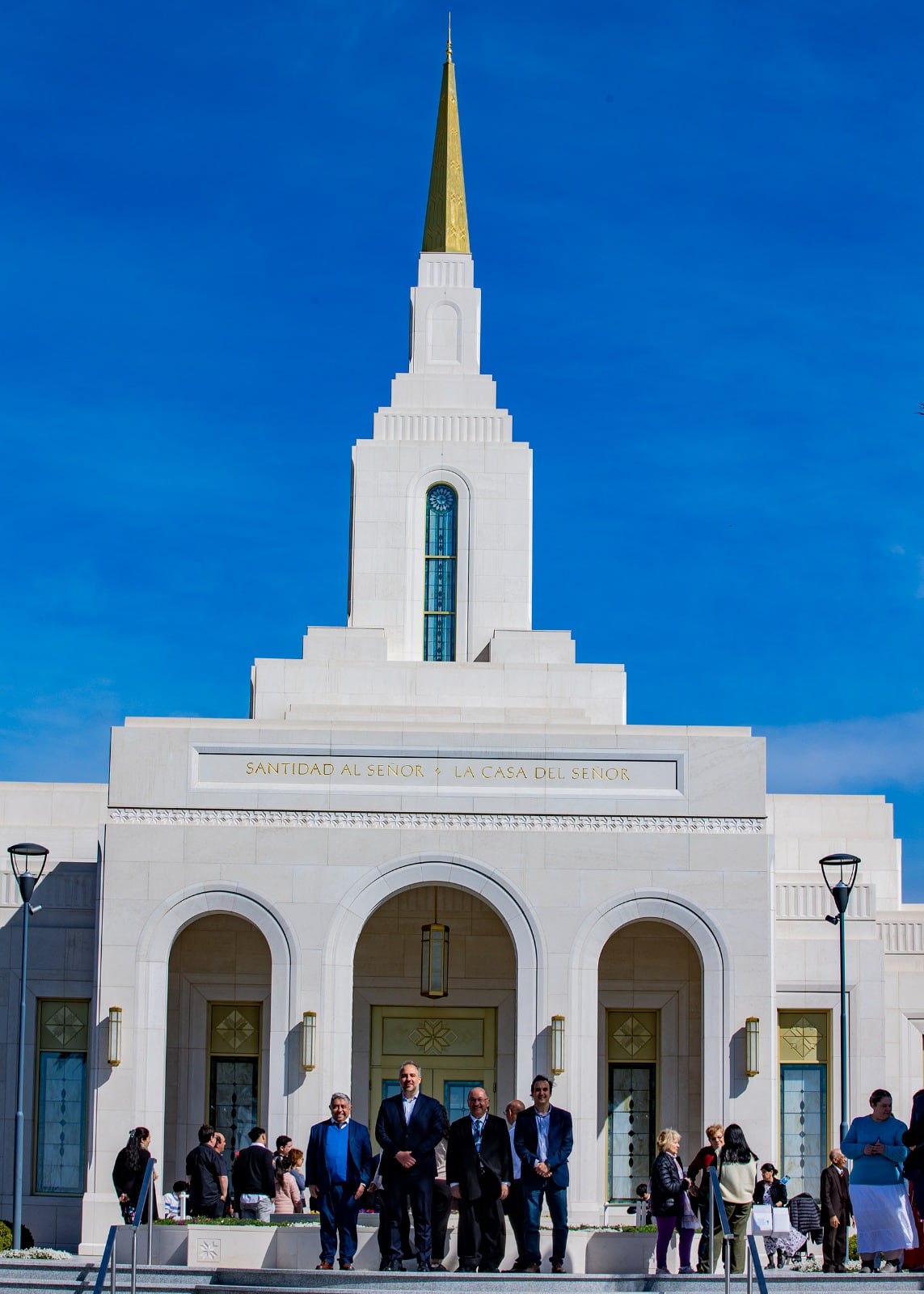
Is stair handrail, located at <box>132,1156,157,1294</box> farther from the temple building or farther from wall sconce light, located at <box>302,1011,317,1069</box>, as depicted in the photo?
the temple building

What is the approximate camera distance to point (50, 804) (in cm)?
3316

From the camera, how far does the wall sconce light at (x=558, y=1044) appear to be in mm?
26469

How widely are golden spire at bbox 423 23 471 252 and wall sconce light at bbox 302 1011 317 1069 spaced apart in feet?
46.7

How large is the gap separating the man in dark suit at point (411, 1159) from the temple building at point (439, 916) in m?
8.84

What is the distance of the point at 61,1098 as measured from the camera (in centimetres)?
2870

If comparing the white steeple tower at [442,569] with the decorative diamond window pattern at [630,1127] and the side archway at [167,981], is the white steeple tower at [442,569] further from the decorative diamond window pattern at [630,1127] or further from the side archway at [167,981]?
the decorative diamond window pattern at [630,1127]

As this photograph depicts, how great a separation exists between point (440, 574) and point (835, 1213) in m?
15.1

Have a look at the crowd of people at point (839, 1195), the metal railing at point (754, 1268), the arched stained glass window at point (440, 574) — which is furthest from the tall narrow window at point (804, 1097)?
the metal railing at point (754, 1268)

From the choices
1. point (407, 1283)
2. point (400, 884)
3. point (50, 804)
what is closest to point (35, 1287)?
point (407, 1283)

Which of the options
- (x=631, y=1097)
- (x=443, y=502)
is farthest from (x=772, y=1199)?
(x=443, y=502)

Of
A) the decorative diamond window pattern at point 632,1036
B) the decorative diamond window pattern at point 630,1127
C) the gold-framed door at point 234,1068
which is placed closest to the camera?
the decorative diamond window pattern at point 630,1127

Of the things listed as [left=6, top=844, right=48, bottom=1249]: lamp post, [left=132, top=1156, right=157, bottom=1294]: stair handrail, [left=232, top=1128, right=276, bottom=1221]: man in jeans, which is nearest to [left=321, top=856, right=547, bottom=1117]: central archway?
[left=6, top=844, right=48, bottom=1249]: lamp post

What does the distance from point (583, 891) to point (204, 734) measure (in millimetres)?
5695

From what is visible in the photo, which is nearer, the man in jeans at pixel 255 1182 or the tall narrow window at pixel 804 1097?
the man in jeans at pixel 255 1182
